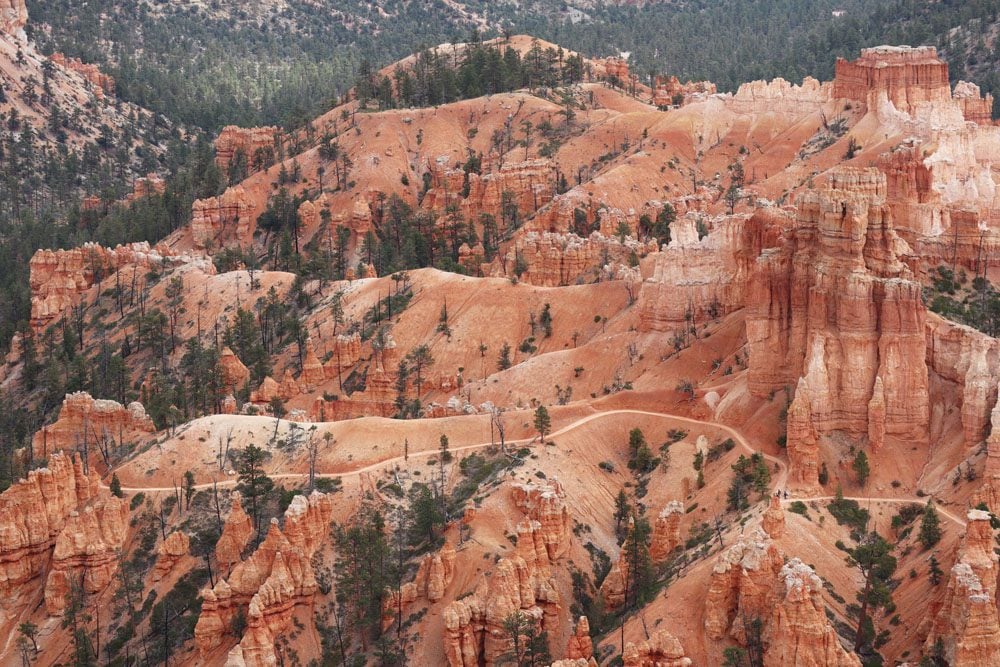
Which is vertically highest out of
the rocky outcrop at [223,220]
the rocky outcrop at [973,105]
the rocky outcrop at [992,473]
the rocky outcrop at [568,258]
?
the rocky outcrop at [973,105]

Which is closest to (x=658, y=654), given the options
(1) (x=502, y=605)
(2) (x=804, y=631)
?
(2) (x=804, y=631)

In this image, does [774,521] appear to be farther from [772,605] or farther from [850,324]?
[850,324]

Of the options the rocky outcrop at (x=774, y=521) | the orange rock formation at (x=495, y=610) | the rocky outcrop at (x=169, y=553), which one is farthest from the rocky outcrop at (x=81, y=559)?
the rocky outcrop at (x=774, y=521)

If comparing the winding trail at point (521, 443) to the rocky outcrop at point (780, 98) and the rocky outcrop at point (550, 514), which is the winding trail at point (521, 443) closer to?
the rocky outcrop at point (550, 514)

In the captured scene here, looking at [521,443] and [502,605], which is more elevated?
[521,443]

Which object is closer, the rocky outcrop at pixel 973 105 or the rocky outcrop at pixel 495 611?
the rocky outcrop at pixel 495 611

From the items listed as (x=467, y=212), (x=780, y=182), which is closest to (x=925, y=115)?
(x=780, y=182)

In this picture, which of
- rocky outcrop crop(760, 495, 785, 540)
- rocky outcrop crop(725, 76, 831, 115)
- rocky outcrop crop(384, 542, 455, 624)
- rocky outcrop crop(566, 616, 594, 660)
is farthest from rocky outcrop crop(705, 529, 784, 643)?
rocky outcrop crop(725, 76, 831, 115)
